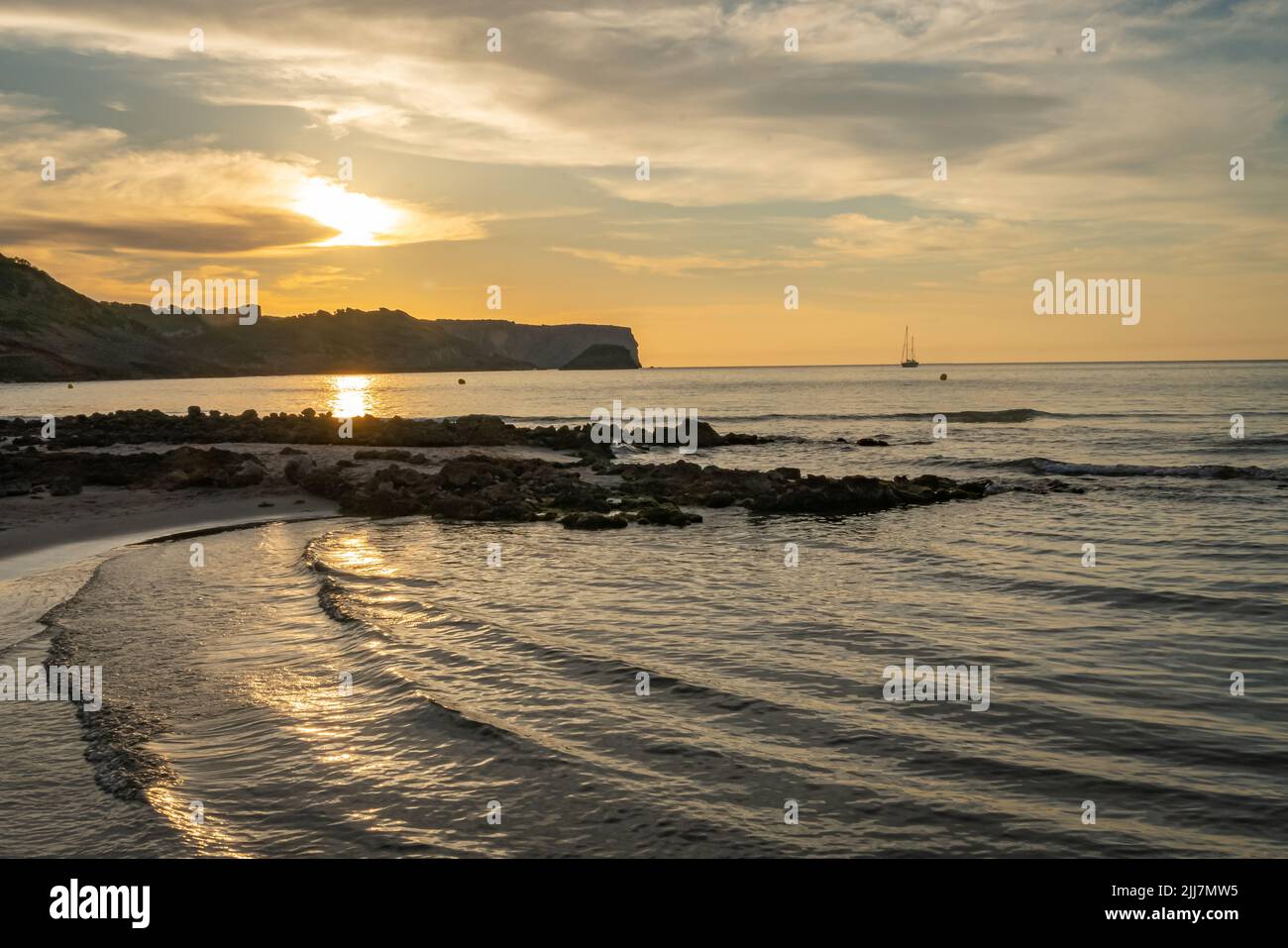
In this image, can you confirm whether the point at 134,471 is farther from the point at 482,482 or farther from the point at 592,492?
the point at 592,492

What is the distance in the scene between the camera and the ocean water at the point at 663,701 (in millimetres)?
7535

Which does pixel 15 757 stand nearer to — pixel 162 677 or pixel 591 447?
pixel 162 677

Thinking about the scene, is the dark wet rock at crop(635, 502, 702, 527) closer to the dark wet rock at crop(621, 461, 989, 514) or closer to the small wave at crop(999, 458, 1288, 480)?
the dark wet rock at crop(621, 461, 989, 514)

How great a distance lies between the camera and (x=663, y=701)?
1070cm

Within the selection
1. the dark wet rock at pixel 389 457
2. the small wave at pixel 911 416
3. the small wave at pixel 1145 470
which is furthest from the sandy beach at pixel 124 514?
the small wave at pixel 911 416

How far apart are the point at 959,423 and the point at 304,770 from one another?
72682mm

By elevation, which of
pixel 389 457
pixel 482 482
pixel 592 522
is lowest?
pixel 592 522

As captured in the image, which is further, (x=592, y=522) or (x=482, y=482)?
(x=482, y=482)

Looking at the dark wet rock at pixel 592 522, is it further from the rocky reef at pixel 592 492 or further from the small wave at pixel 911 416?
the small wave at pixel 911 416

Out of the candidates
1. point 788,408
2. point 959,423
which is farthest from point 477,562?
point 788,408

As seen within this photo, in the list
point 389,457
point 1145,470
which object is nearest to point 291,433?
point 389,457

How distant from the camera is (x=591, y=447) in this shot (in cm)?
4822
